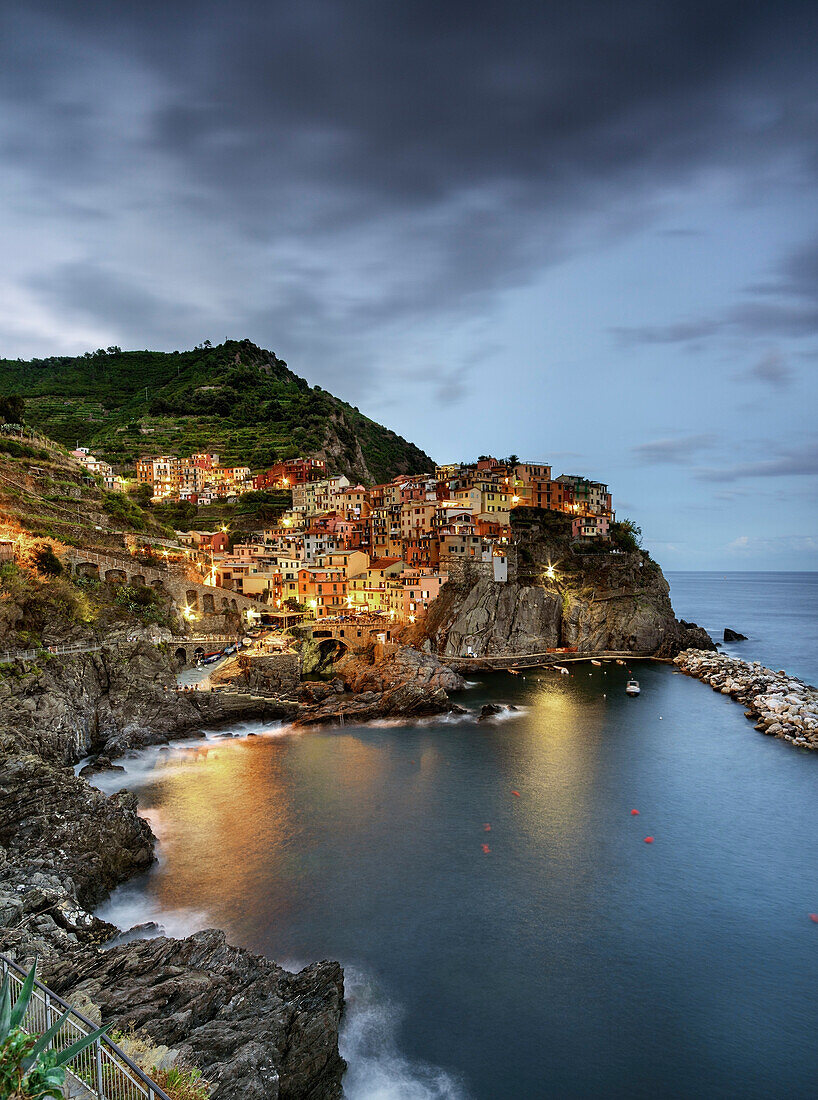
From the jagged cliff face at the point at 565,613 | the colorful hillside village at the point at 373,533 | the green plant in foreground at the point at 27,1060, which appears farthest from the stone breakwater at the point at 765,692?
the green plant in foreground at the point at 27,1060

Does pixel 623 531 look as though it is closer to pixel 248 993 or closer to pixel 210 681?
pixel 210 681

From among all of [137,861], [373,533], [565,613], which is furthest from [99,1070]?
[373,533]

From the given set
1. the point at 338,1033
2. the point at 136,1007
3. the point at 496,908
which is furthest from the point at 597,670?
the point at 136,1007

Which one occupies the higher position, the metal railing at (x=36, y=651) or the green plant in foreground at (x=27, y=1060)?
the metal railing at (x=36, y=651)

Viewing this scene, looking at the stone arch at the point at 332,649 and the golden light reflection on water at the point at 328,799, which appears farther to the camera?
the stone arch at the point at 332,649

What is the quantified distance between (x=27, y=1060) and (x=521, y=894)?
16.5 metres

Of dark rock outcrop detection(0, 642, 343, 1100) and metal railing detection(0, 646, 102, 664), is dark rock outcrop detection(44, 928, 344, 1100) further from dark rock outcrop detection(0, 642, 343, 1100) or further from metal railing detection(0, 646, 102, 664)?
metal railing detection(0, 646, 102, 664)

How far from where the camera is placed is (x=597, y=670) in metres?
52.4

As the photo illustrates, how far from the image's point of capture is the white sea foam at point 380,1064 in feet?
39.6

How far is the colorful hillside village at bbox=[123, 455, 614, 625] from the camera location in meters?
54.4

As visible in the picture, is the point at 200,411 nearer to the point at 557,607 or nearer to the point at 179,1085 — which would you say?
the point at 557,607

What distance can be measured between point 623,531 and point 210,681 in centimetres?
4733

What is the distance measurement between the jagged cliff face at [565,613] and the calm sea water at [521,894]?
19010 mm

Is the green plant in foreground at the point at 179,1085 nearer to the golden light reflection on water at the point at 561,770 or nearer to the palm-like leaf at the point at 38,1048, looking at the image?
the palm-like leaf at the point at 38,1048
